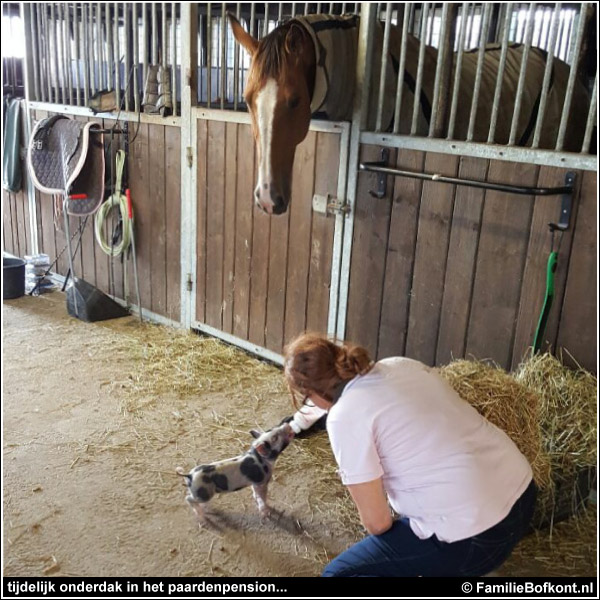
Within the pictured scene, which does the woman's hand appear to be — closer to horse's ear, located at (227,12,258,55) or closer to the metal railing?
horse's ear, located at (227,12,258,55)

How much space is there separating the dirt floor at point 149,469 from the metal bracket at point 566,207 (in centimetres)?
106

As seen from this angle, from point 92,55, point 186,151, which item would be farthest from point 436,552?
point 92,55

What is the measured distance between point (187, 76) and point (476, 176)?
196 cm

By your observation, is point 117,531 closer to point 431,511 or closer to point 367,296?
point 431,511

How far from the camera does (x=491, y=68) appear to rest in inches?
128

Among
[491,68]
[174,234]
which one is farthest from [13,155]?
[491,68]

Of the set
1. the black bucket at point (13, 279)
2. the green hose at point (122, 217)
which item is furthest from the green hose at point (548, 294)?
the black bucket at point (13, 279)

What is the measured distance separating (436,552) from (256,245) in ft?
7.45

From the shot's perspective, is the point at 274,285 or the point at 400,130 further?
the point at 274,285

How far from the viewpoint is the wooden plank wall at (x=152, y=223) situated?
156 inches

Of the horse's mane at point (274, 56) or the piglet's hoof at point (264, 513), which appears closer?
the piglet's hoof at point (264, 513)

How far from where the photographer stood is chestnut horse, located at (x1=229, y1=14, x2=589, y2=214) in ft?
8.54

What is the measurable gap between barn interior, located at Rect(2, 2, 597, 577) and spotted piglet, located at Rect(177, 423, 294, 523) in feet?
0.40
